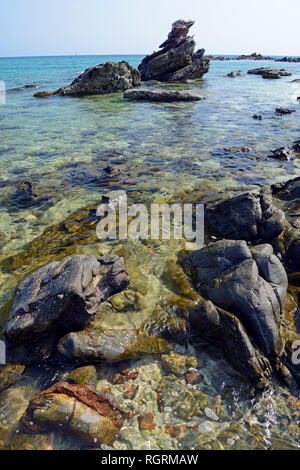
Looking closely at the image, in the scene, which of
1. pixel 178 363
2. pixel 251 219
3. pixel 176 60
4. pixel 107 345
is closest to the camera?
pixel 178 363

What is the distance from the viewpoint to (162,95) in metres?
33.4

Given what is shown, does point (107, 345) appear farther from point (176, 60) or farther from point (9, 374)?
point (176, 60)

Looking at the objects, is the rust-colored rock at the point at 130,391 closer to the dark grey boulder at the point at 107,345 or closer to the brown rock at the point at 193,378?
the dark grey boulder at the point at 107,345

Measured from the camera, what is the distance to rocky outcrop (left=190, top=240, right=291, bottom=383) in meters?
5.01

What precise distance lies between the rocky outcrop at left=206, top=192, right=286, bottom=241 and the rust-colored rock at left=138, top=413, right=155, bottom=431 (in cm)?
531

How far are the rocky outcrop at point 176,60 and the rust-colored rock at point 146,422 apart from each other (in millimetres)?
58163

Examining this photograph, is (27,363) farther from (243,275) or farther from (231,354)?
(243,275)

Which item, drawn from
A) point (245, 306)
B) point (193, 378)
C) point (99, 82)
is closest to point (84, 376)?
point (193, 378)

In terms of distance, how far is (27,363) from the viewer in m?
5.13

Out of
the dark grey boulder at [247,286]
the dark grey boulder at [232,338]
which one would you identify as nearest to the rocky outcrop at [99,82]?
the dark grey boulder at [247,286]

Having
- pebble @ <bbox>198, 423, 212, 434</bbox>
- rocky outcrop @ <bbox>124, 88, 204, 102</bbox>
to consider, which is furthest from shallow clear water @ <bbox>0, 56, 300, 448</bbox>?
rocky outcrop @ <bbox>124, 88, 204, 102</bbox>

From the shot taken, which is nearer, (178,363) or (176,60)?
(178,363)

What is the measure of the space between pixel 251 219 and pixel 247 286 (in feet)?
10.0

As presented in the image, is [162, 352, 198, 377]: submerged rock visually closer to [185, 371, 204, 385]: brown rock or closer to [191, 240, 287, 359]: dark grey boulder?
[185, 371, 204, 385]: brown rock
